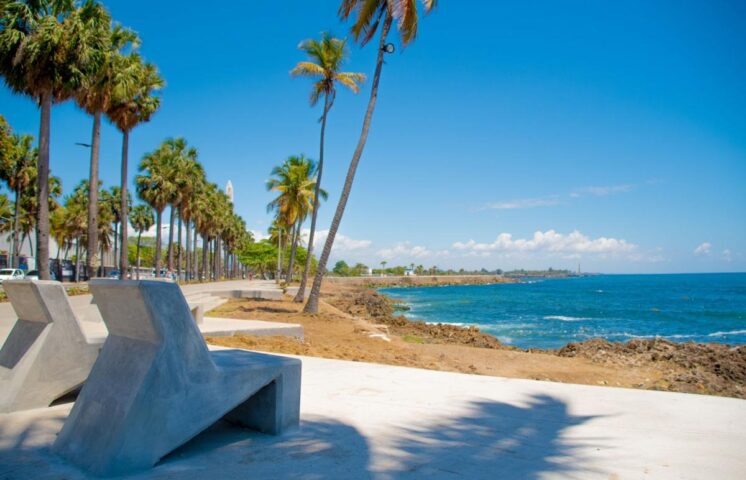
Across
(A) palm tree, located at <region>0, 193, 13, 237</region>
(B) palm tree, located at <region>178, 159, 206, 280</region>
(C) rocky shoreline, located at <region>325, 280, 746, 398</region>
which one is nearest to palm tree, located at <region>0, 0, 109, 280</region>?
(C) rocky shoreline, located at <region>325, 280, 746, 398</region>

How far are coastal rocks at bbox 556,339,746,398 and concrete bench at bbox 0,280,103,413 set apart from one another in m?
10.6

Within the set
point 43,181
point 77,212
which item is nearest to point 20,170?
point 77,212

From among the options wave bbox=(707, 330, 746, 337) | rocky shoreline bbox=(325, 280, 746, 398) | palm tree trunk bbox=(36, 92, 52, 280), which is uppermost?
palm tree trunk bbox=(36, 92, 52, 280)

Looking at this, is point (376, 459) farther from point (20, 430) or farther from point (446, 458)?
point (20, 430)

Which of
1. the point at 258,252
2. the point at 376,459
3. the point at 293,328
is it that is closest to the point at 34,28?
the point at 293,328

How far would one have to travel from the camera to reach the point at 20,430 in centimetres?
406

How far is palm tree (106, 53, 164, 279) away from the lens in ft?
84.5

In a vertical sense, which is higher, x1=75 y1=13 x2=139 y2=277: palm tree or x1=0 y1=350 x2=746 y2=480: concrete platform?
x1=75 y1=13 x2=139 y2=277: palm tree

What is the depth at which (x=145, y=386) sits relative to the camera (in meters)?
3.30

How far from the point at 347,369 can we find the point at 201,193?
169 ft

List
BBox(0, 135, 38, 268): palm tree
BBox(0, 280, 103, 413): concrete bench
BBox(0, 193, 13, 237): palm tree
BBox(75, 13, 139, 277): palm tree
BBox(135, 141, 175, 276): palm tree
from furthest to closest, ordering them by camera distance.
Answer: BBox(0, 193, 13, 237): palm tree < BBox(135, 141, 175, 276): palm tree < BBox(0, 135, 38, 268): palm tree < BBox(75, 13, 139, 277): palm tree < BBox(0, 280, 103, 413): concrete bench

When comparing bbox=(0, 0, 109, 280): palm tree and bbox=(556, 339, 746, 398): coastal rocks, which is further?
bbox=(0, 0, 109, 280): palm tree

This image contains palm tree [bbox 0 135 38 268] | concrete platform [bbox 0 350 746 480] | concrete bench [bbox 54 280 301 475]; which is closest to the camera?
concrete bench [bbox 54 280 301 475]

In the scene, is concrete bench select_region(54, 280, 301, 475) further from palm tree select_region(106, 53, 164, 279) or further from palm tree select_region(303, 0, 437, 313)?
palm tree select_region(106, 53, 164, 279)
